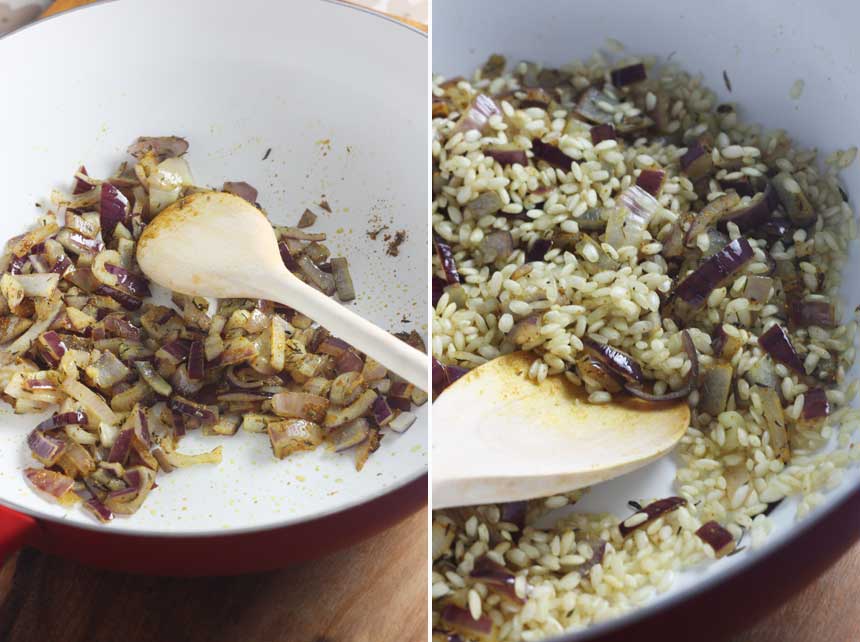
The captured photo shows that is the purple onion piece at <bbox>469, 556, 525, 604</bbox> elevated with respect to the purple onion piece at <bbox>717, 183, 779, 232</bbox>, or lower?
lower

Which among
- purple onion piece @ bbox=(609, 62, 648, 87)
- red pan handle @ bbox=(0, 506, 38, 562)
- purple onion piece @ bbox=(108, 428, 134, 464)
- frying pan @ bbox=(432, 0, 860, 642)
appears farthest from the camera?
purple onion piece @ bbox=(609, 62, 648, 87)

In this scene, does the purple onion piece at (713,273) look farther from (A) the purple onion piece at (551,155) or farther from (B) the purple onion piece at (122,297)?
(B) the purple onion piece at (122,297)

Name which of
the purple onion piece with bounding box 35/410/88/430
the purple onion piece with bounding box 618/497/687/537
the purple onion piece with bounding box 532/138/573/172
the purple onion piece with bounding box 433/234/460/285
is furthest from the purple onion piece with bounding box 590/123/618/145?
the purple onion piece with bounding box 35/410/88/430

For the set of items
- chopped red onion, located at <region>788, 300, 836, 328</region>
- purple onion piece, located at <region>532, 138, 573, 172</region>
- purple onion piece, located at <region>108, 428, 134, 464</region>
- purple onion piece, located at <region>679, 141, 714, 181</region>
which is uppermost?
purple onion piece, located at <region>679, 141, 714, 181</region>

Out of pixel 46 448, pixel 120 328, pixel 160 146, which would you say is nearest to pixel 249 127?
pixel 160 146

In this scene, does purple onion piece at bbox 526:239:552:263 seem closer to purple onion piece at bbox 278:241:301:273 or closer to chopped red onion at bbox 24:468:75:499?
purple onion piece at bbox 278:241:301:273

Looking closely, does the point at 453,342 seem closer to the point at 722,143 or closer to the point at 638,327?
the point at 638,327

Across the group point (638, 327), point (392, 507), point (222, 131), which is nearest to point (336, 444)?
point (392, 507)
